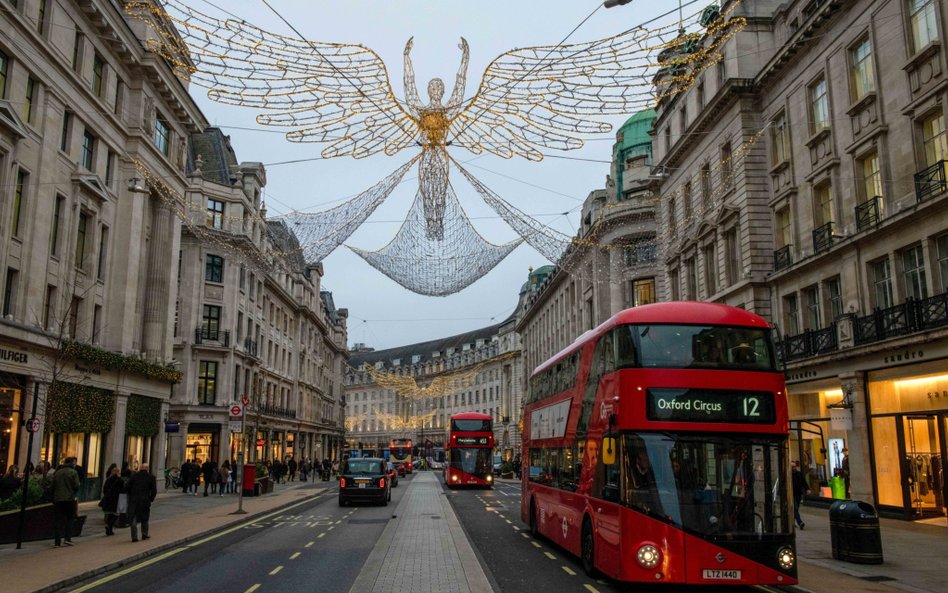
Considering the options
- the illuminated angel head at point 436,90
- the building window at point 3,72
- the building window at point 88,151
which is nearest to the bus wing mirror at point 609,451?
the illuminated angel head at point 436,90

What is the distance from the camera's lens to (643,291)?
1981 inches

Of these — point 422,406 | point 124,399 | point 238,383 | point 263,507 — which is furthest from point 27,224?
point 422,406

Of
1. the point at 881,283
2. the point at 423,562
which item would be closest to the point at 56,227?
the point at 423,562

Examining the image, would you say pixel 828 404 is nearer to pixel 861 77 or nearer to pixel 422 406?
pixel 861 77

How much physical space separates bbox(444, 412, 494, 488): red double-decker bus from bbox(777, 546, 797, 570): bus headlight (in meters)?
33.1

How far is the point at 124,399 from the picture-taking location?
3069 centimetres

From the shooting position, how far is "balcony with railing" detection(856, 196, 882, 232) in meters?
22.6

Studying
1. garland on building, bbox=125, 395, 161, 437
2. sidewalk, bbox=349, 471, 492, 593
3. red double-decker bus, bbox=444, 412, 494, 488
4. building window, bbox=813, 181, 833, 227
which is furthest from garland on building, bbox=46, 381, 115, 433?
building window, bbox=813, 181, 833, 227

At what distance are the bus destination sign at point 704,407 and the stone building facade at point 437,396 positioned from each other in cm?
7668

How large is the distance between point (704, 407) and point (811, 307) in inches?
728

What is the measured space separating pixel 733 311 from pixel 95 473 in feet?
87.0

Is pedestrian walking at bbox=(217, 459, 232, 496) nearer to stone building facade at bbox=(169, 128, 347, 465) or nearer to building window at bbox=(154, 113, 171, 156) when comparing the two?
stone building facade at bbox=(169, 128, 347, 465)

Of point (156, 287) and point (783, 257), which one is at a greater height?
point (156, 287)

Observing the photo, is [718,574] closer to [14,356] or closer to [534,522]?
[534,522]
